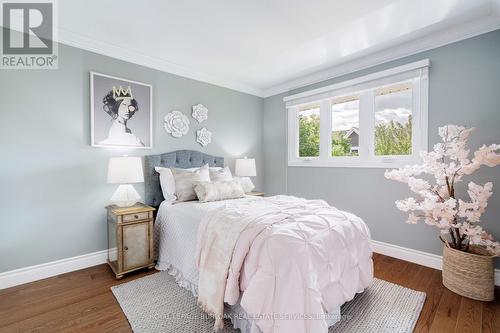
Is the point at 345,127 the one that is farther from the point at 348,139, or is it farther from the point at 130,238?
the point at 130,238

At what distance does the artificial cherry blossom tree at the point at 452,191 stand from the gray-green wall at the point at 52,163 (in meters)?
3.16

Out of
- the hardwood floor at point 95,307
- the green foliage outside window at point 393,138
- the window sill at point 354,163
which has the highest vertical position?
the green foliage outside window at point 393,138

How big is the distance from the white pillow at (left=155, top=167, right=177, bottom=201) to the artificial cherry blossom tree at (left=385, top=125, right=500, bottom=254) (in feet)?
8.01

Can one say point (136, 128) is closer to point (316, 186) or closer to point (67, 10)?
point (67, 10)

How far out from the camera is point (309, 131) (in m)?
3.83

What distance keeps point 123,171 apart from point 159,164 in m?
0.66

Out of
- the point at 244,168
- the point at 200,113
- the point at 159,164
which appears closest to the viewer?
the point at 159,164

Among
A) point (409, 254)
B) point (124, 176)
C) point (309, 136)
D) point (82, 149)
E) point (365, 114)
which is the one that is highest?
point (365, 114)

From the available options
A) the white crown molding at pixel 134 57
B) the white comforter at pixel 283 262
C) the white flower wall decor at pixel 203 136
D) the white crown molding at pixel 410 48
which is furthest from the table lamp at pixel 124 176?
the white crown molding at pixel 410 48

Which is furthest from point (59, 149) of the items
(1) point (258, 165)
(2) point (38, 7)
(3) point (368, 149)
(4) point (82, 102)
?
(3) point (368, 149)

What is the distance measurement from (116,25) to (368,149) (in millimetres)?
3227

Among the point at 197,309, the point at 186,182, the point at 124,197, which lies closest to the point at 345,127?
the point at 186,182

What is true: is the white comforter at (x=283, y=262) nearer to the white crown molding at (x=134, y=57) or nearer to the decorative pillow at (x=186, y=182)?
the decorative pillow at (x=186, y=182)

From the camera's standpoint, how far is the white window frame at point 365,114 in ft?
8.68
